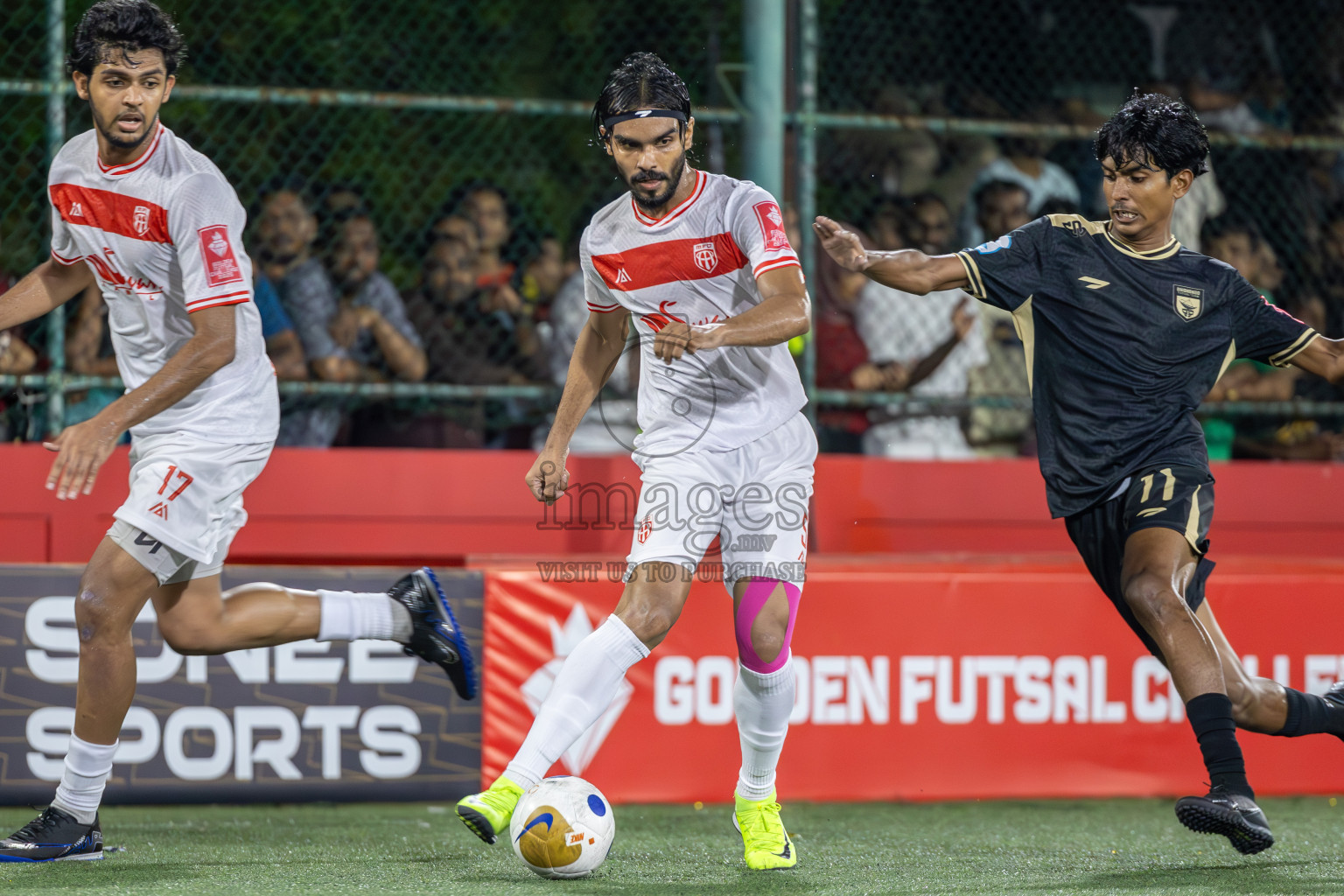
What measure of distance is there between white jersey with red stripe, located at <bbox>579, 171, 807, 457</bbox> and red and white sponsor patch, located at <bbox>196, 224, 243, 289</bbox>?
3.23ft

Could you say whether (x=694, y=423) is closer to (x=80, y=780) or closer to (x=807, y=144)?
(x=80, y=780)

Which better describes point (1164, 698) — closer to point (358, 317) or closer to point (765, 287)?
point (765, 287)

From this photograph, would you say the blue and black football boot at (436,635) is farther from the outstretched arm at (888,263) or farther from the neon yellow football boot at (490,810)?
the outstretched arm at (888,263)

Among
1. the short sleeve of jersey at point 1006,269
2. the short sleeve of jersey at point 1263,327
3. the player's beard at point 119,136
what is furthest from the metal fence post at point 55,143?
the short sleeve of jersey at point 1263,327

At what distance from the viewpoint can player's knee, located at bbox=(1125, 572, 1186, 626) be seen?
412 centimetres

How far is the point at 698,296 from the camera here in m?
4.36

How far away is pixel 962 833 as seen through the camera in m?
5.07

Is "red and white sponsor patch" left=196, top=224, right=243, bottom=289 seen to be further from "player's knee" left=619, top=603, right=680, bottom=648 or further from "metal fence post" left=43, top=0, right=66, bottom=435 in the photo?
"metal fence post" left=43, top=0, right=66, bottom=435

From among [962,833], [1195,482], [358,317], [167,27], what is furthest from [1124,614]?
[358,317]

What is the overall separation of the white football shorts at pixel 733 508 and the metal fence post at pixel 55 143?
2892mm

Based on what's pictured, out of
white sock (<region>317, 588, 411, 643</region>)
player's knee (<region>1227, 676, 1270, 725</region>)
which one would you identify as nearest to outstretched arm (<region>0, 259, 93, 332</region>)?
white sock (<region>317, 588, 411, 643</region>)

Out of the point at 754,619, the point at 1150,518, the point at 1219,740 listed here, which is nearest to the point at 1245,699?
the point at 1219,740

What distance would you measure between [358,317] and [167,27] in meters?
2.37

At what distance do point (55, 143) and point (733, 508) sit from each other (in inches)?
135
